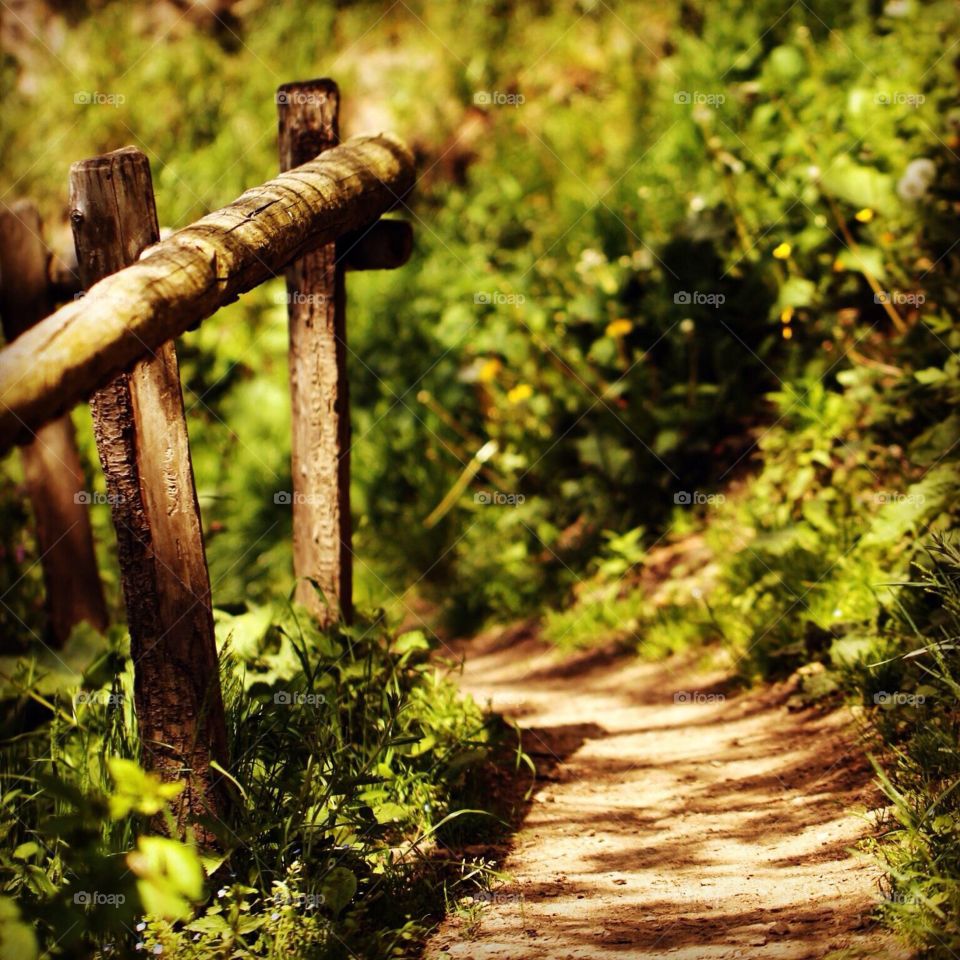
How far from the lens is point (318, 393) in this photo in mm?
3498

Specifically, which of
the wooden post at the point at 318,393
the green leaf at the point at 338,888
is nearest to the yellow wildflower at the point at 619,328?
the wooden post at the point at 318,393

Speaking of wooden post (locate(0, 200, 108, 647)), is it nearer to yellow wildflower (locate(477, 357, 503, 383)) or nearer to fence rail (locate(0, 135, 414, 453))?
fence rail (locate(0, 135, 414, 453))

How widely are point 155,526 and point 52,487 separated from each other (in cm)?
215

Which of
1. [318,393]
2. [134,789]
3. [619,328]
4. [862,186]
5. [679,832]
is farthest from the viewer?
[619,328]

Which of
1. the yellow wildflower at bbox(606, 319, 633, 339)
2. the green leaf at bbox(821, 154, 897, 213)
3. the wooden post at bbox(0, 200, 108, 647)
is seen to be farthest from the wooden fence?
the green leaf at bbox(821, 154, 897, 213)

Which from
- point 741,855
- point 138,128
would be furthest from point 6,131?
point 741,855

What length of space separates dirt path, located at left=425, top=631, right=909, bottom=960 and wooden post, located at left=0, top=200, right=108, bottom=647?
5.57 ft

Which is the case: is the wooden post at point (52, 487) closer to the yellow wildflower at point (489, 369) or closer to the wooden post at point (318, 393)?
the wooden post at point (318, 393)

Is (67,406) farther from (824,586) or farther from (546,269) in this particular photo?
(546,269)

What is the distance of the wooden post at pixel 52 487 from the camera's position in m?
4.29

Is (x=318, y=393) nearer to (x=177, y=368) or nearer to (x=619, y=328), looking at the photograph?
(x=177, y=368)

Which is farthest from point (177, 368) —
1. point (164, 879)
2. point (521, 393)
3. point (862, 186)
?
point (862, 186)

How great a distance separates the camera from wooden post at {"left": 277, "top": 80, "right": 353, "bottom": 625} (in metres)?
3.41

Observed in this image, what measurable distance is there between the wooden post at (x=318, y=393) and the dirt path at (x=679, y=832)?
0.90 m
